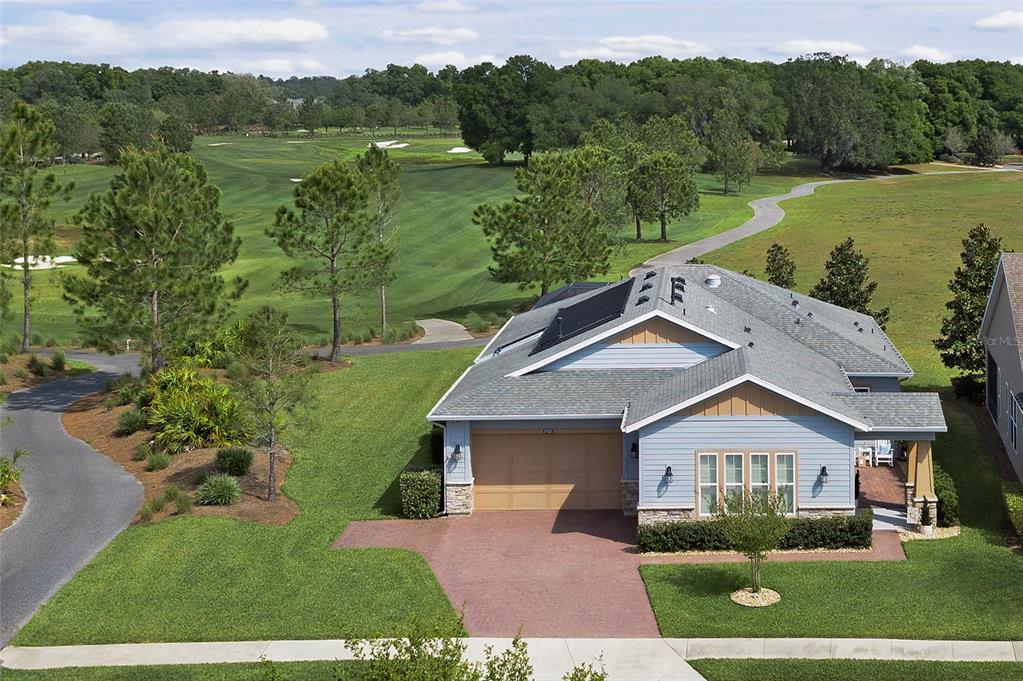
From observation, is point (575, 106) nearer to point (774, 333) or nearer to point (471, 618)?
point (774, 333)

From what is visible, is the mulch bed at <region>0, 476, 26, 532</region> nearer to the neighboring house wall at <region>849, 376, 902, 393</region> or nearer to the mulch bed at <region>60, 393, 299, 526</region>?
the mulch bed at <region>60, 393, 299, 526</region>

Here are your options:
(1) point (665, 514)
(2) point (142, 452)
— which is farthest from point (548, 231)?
(1) point (665, 514)

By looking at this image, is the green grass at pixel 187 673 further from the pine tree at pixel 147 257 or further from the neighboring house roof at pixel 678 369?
the pine tree at pixel 147 257

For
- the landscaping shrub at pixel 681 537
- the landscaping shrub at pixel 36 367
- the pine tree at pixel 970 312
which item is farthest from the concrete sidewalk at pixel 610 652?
the landscaping shrub at pixel 36 367

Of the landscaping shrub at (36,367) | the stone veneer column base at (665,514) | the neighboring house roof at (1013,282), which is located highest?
the neighboring house roof at (1013,282)

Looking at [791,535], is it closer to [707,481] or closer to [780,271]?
[707,481]

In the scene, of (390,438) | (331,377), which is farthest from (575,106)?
(390,438)
